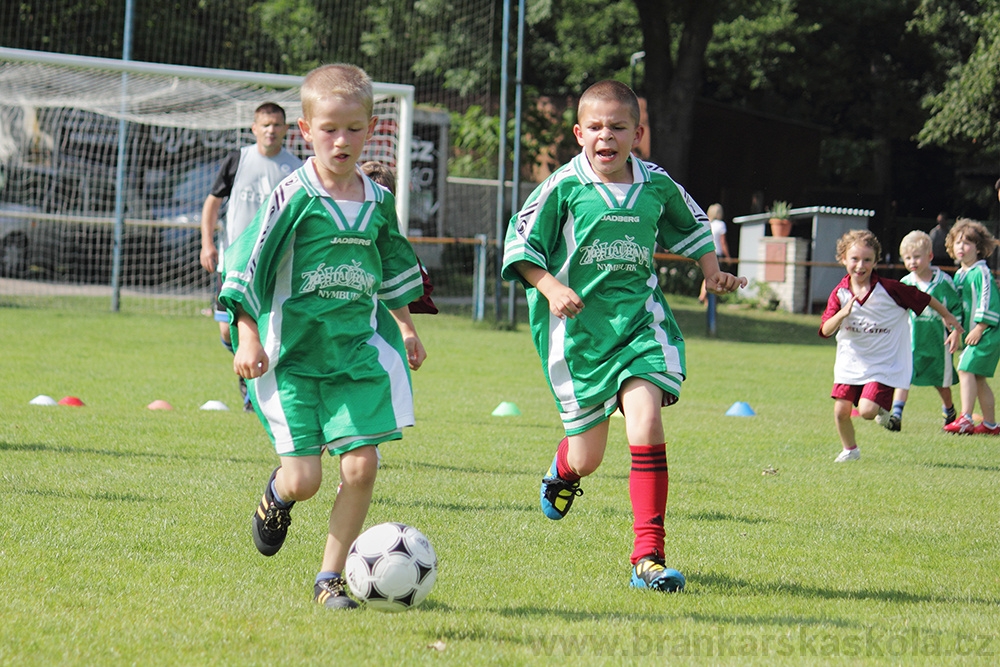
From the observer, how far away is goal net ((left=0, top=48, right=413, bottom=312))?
16.4 metres

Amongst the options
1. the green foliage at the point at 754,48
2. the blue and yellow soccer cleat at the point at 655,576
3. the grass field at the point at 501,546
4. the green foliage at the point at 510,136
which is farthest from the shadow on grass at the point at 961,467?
the green foliage at the point at 754,48

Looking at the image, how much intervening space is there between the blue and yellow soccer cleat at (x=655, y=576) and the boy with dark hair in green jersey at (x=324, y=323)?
39.9 inches

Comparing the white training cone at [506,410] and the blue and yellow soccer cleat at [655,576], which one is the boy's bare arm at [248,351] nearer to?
the blue and yellow soccer cleat at [655,576]

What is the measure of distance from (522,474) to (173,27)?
17.5m

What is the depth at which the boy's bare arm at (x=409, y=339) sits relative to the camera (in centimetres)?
414

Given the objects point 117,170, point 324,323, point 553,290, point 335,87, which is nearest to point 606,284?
point 553,290

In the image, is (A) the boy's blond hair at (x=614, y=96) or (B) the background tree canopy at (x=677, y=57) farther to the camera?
(B) the background tree canopy at (x=677, y=57)

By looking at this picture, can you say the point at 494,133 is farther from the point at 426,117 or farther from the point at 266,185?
the point at 266,185

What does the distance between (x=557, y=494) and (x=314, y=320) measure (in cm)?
159

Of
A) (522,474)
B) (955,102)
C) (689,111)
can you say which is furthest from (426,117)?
(522,474)

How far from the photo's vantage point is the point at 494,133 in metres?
25.8

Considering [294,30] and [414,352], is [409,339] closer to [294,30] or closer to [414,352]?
[414,352]

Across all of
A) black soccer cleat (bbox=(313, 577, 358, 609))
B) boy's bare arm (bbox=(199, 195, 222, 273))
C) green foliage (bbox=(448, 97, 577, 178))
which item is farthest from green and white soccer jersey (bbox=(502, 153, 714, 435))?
green foliage (bbox=(448, 97, 577, 178))

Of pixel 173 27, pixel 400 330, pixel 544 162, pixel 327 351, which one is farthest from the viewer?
pixel 544 162
